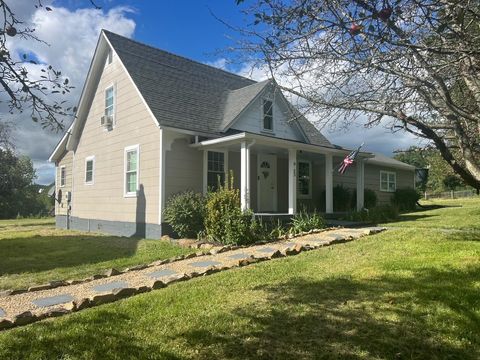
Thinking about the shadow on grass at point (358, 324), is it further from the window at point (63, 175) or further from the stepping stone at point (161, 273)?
the window at point (63, 175)

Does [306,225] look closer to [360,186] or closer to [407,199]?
[360,186]

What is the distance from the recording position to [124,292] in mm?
5637

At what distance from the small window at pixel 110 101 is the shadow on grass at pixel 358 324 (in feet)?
39.5

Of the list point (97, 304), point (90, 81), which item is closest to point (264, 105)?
point (90, 81)

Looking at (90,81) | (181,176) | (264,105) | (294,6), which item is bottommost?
(181,176)

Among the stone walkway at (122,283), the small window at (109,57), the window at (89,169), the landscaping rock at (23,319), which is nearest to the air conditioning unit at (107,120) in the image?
the window at (89,169)

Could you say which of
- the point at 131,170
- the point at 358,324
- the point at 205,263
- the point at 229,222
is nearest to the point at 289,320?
the point at 358,324

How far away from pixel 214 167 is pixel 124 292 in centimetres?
840

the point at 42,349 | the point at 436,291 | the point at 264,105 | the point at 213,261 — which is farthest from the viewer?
the point at 264,105

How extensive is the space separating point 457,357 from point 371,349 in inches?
28.1

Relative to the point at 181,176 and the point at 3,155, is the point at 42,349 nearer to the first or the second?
the point at 181,176

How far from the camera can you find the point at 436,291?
511cm

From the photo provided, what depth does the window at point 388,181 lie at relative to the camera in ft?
75.5

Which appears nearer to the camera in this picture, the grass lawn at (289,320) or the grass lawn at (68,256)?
the grass lawn at (289,320)
